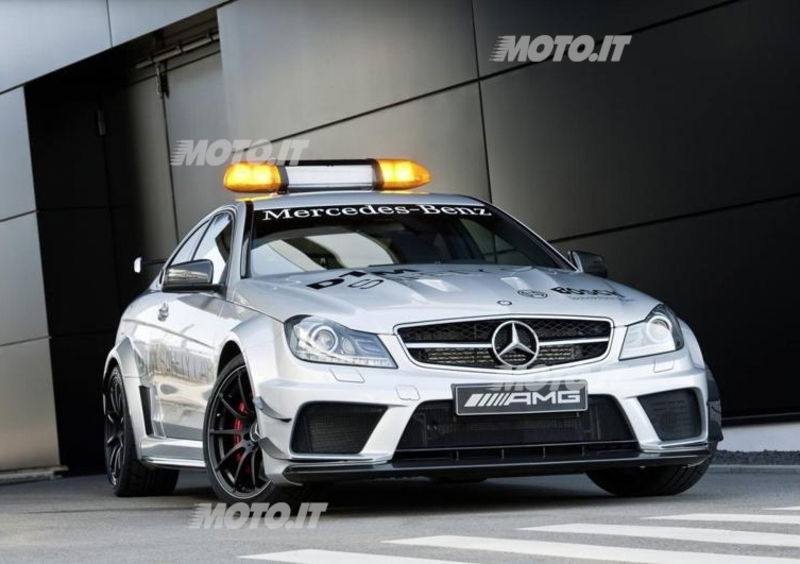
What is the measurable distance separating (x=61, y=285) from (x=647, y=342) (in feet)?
42.8

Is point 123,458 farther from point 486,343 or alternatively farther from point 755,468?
point 755,468

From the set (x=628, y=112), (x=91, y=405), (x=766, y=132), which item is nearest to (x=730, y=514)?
(x=766, y=132)

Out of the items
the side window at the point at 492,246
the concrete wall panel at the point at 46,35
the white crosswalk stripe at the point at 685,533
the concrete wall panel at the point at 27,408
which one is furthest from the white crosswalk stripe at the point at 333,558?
the concrete wall panel at the point at 27,408

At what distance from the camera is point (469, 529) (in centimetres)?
711

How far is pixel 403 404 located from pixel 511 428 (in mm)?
539

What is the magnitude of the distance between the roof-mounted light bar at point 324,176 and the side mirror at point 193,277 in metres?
1.24

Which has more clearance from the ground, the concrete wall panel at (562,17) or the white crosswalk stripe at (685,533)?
the concrete wall panel at (562,17)

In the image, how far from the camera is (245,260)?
914cm

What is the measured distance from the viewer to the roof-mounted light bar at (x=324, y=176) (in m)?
10.3

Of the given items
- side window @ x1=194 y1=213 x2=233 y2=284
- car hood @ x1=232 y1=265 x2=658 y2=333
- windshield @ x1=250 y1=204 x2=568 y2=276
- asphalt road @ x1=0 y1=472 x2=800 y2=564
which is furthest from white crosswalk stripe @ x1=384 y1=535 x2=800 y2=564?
side window @ x1=194 y1=213 x2=233 y2=284

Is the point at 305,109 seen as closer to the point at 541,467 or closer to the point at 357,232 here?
the point at 357,232

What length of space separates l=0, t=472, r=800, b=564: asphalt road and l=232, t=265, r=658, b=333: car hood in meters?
0.91

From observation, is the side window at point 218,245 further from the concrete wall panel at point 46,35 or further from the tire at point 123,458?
the concrete wall panel at point 46,35

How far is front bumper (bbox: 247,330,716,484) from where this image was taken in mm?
7688
